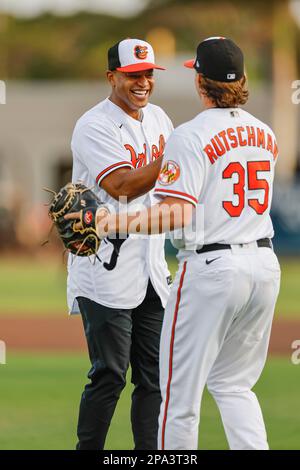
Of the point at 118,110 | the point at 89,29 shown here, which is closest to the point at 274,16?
the point at 89,29

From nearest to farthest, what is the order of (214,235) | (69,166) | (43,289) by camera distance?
(214,235)
(43,289)
(69,166)

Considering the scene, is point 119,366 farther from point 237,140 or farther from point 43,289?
point 43,289

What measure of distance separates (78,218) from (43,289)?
16587mm

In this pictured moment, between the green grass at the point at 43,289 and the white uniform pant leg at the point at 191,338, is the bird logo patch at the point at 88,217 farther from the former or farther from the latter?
the green grass at the point at 43,289

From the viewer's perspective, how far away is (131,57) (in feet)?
18.6

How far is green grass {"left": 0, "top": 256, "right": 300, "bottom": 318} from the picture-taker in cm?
1688

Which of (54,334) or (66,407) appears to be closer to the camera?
(66,407)

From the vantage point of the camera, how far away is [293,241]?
23219 millimetres

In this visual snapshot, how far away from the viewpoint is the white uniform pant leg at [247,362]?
16.1ft

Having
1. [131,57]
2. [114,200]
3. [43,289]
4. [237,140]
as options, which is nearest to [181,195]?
[237,140]

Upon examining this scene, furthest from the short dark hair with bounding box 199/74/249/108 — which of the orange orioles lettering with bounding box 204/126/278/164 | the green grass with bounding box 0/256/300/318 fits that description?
the green grass with bounding box 0/256/300/318

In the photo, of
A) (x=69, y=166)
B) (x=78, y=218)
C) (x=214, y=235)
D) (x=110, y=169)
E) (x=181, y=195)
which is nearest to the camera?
(x=181, y=195)

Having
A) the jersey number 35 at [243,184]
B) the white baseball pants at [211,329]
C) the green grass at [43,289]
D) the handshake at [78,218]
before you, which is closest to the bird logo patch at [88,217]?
the handshake at [78,218]

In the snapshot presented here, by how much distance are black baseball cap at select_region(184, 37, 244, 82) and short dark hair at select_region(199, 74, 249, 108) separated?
26mm
